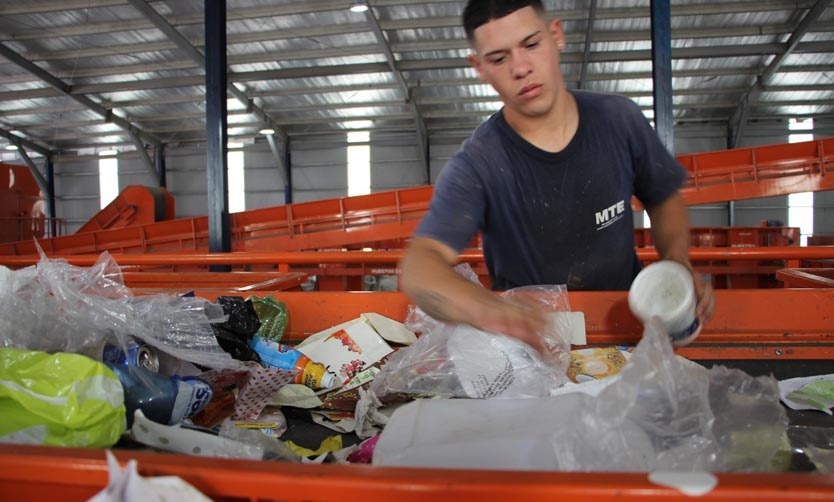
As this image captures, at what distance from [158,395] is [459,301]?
64cm

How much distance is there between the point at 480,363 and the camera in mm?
1409

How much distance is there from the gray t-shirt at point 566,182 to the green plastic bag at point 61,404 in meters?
0.92

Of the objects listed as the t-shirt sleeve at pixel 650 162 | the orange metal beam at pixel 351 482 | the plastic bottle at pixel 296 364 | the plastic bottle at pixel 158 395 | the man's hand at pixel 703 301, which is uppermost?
the t-shirt sleeve at pixel 650 162

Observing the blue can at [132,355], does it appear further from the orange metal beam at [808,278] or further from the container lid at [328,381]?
the orange metal beam at [808,278]

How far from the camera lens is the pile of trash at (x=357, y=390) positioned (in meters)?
0.77

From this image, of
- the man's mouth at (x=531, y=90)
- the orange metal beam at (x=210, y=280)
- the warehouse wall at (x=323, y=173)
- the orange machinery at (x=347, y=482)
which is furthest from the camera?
the warehouse wall at (x=323, y=173)

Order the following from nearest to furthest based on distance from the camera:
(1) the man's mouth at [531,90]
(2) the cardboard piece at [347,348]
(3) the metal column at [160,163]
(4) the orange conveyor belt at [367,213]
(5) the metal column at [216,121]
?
(1) the man's mouth at [531,90] < (2) the cardboard piece at [347,348] < (4) the orange conveyor belt at [367,213] < (5) the metal column at [216,121] < (3) the metal column at [160,163]

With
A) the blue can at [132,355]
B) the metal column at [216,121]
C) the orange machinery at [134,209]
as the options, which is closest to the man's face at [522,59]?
the blue can at [132,355]

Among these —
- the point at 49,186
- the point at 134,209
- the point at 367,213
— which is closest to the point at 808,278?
the point at 367,213

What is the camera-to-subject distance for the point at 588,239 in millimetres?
1634

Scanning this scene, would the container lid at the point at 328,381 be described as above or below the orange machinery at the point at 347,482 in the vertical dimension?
below

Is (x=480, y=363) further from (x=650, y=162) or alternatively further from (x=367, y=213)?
(x=367, y=213)

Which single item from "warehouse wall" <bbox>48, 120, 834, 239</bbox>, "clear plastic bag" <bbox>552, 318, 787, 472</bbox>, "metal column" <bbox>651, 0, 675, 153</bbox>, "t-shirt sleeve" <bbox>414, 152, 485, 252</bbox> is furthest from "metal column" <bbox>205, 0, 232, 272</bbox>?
"warehouse wall" <bbox>48, 120, 834, 239</bbox>

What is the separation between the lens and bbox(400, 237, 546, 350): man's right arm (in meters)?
0.93
